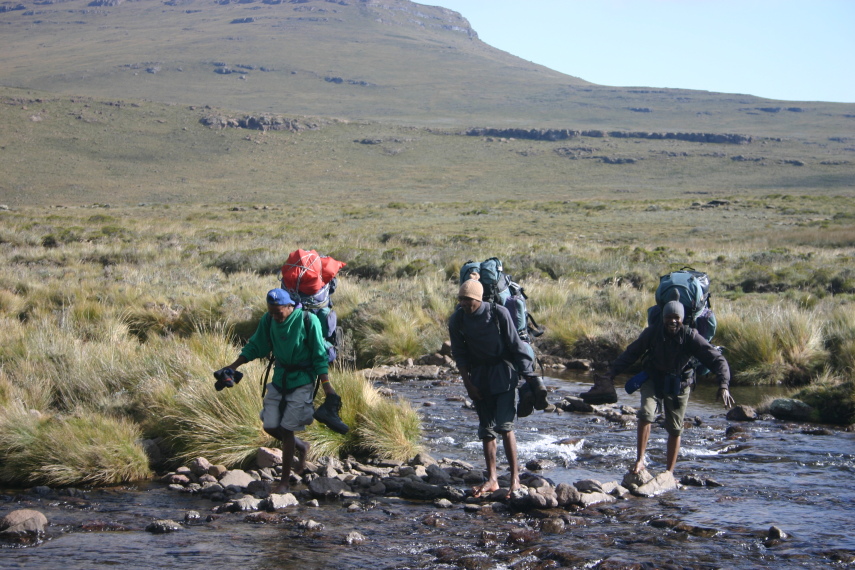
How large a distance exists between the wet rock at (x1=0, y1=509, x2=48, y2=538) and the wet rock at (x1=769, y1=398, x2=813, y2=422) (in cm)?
785

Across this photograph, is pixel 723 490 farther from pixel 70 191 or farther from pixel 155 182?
pixel 155 182

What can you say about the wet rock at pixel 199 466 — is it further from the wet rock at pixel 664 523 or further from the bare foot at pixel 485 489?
the wet rock at pixel 664 523

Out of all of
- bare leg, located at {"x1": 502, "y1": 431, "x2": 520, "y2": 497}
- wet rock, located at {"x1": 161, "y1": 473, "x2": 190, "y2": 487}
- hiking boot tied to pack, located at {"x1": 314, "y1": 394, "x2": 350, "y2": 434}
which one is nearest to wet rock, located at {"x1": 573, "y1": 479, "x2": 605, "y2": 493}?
bare leg, located at {"x1": 502, "y1": 431, "x2": 520, "y2": 497}

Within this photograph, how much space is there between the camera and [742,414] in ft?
30.8

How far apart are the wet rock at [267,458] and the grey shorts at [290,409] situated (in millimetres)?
811

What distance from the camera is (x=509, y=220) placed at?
146 feet

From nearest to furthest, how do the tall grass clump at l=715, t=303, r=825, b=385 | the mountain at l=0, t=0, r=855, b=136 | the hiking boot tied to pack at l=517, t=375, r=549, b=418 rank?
the hiking boot tied to pack at l=517, t=375, r=549, b=418 → the tall grass clump at l=715, t=303, r=825, b=385 → the mountain at l=0, t=0, r=855, b=136

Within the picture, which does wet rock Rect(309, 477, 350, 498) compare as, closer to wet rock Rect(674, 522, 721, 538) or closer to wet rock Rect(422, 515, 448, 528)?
wet rock Rect(422, 515, 448, 528)

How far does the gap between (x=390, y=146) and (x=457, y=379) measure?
3888 inches

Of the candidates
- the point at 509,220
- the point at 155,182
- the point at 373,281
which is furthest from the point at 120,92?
the point at 373,281

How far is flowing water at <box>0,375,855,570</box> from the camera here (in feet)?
17.6

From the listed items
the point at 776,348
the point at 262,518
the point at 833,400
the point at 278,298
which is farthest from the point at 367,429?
the point at 776,348

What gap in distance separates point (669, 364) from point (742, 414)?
3081 millimetres

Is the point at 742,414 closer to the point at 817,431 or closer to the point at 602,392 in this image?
the point at 817,431
